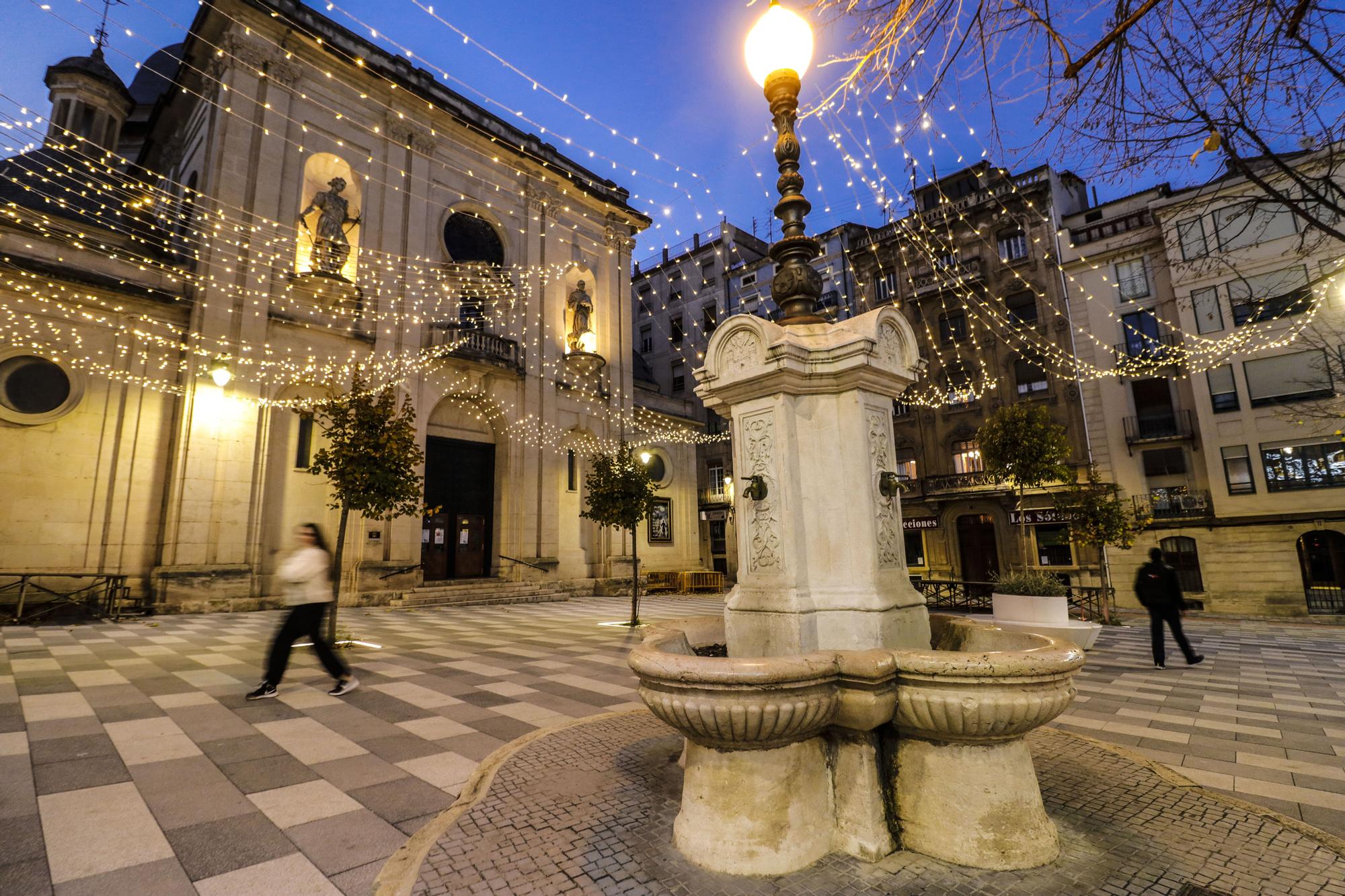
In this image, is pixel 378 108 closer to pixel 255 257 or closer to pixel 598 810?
pixel 255 257

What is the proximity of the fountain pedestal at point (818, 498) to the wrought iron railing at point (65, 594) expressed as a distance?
14335 mm

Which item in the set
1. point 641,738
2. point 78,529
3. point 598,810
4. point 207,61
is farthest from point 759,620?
point 207,61

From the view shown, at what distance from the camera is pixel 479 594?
693 inches

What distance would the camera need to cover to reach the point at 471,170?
2119cm

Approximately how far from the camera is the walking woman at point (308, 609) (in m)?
5.89

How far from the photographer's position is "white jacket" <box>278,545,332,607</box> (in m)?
6.09

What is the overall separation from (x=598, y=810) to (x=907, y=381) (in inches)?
125

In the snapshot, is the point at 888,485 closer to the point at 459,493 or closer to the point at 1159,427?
the point at 459,493

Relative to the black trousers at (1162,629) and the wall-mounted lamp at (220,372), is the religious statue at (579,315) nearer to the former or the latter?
the wall-mounted lamp at (220,372)

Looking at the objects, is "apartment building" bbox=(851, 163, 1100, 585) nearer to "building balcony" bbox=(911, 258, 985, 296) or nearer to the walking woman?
"building balcony" bbox=(911, 258, 985, 296)

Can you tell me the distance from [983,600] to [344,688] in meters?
15.4

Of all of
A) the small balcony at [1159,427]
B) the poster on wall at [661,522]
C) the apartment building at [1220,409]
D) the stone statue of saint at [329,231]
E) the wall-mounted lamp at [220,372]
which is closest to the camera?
the wall-mounted lamp at [220,372]

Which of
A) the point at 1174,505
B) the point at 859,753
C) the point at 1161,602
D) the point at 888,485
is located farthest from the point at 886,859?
the point at 1174,505

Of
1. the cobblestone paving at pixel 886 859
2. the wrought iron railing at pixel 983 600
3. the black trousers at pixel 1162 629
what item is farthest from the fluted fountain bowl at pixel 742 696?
the wrought iron railing at pixel 983 600
